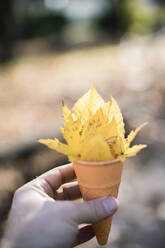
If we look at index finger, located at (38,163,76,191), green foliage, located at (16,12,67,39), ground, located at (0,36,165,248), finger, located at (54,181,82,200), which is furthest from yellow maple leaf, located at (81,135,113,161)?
green foliage, located at (16,12,67,39)

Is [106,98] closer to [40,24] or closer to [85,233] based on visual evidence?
[85,233]

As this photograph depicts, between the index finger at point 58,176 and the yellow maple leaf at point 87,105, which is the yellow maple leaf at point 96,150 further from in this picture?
the index finger at point 58,176

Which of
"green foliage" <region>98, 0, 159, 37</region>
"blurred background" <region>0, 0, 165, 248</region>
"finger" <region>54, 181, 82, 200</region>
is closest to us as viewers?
"finger" <region>54, 181, 82, 200</region>

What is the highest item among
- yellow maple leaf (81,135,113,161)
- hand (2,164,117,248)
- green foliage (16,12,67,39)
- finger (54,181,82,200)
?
yellow maple leaf (81,135,113,161)

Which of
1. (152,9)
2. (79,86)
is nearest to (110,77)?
(79,86)

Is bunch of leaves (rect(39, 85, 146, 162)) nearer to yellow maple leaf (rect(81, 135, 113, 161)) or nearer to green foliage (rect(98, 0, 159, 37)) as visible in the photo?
yellow maple leaf (rect(81, 135, 113, 161))

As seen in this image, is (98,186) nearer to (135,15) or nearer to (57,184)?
(57,184)

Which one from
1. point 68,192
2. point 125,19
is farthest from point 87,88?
point 125,19
